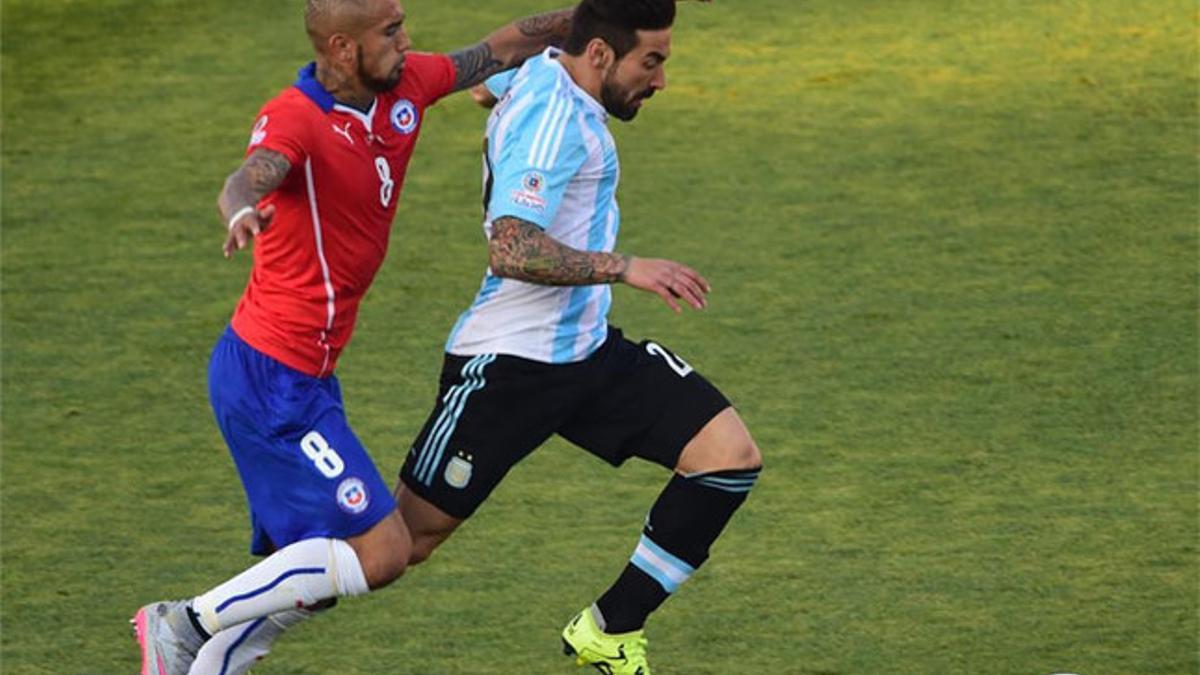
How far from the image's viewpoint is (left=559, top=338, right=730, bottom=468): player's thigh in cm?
668

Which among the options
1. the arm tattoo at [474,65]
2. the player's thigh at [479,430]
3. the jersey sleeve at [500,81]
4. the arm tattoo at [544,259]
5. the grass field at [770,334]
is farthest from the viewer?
the grass field at [770,334]

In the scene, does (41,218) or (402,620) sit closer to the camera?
(402,620)

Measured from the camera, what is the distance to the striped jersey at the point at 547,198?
632cm

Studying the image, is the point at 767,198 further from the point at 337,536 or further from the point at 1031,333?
the point at 337,536

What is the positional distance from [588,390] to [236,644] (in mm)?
1186

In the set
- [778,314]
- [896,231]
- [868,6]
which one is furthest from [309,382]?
[868,6]

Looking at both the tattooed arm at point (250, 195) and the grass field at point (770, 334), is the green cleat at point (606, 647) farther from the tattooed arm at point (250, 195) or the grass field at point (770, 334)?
the tattooed arm at point (250, 195)

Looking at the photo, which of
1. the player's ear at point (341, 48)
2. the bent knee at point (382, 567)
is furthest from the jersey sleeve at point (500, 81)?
the bent knee at point (382, 567)

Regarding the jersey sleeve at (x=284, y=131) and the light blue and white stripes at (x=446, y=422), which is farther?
the light blue and white stripes at (x=446, y=422)

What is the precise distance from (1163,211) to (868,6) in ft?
11.0

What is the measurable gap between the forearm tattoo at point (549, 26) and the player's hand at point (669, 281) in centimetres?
128

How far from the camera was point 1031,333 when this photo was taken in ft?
30.9

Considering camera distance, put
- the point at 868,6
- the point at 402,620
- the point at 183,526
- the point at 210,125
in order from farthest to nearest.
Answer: the point at 868,6 < the point at 210,125 < the point at 183,526 < the point at 402,620

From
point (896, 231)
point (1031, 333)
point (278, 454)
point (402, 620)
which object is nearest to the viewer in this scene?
point (278, 454)
